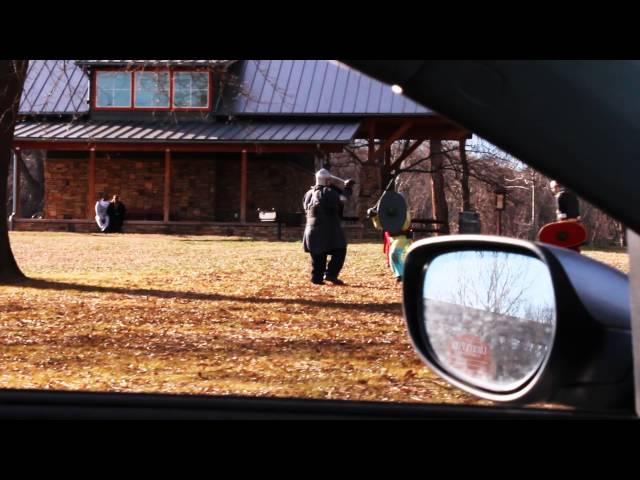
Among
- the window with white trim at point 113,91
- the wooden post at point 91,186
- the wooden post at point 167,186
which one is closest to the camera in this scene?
the wooden post at point 167,186

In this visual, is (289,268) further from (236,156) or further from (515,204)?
(236,156)

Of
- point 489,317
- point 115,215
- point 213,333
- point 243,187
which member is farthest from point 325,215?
point 115,215

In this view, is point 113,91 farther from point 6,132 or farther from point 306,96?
point 6,132

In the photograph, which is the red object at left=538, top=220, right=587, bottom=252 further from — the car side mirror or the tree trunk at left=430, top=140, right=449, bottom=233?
the tree trunk at left=430, top=140, right=449, bottom=233

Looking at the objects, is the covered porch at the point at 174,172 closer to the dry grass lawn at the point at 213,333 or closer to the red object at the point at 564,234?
the dry grass lawn at the point at 213,333

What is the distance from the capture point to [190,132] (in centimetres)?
2530

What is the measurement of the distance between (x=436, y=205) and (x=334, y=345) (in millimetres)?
19588

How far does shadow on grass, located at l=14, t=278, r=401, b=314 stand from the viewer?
8922 millimetres

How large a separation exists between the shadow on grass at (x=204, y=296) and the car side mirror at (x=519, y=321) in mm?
6890

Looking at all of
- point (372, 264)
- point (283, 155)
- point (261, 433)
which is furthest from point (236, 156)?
point (261, 433)

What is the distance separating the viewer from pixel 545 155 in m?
1.15

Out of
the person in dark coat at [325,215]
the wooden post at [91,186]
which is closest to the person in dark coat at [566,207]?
the person in dark coat at [325,215]

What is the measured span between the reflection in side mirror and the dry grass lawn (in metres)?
1.54

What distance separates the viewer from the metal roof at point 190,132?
2386 cm
